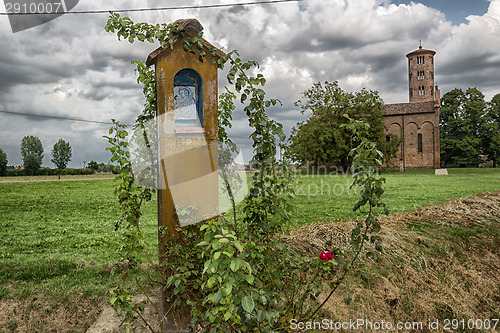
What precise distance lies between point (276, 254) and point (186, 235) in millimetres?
869

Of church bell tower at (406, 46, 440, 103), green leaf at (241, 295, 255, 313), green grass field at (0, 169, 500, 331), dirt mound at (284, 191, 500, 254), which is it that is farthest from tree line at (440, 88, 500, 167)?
green leaf at (241, 295, 255, 313)

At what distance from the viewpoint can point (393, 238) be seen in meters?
4.68

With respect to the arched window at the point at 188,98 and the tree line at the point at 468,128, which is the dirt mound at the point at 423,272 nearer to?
the arched window at the point at 188,98

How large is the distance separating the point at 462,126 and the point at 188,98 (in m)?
57.5

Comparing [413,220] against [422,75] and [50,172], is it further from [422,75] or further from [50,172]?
[422,75]

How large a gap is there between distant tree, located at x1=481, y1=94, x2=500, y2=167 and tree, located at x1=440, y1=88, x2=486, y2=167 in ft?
1.87

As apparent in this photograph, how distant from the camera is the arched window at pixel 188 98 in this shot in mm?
3121

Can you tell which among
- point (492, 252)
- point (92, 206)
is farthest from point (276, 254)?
point (92, 206)

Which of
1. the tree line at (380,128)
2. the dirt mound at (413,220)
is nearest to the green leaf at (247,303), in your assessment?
the dirt mound at (413,220)

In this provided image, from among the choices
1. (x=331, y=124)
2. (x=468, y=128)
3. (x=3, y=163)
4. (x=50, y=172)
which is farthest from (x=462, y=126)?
(x=3, y=163)

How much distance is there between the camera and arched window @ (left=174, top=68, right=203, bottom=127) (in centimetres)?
312

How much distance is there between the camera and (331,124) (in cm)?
3762

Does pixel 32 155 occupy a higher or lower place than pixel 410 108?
lower

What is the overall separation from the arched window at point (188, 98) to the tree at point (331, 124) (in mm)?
33095
